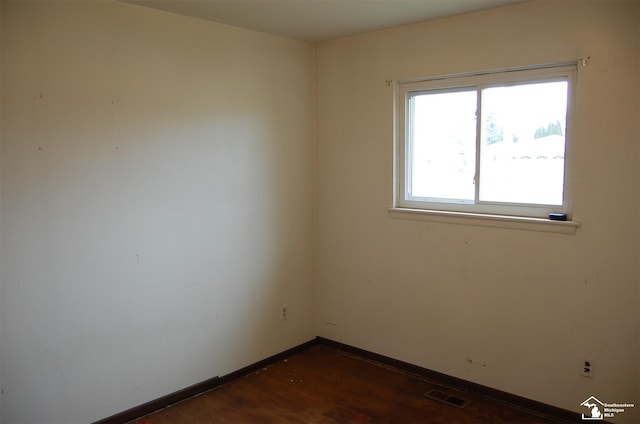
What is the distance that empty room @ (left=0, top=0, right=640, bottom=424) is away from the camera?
2.70 meters

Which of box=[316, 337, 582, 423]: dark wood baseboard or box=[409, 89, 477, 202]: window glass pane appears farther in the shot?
box=[409, 89, 477, 202]: window glass pane

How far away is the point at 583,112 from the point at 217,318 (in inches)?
103

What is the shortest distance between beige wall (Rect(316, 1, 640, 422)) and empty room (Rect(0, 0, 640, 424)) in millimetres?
14

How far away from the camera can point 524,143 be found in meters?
3.15

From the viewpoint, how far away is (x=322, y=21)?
3.37 metres

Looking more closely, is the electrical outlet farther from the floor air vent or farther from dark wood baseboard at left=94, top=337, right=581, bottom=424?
the floor air vent

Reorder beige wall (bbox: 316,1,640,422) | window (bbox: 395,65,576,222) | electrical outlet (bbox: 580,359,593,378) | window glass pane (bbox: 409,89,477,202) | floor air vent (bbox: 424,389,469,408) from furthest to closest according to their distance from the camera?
window glass pane (bbox: 409,89,477,202) → floor air vent (bbox: 424,389,469,408) → window (bbox: 395,65,576,222) → electrical outlet (bbox: 580,359,593,378) → beige wall (bbox: 316,1,640,422)

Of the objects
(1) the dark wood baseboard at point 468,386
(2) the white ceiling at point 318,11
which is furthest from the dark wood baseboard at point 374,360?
(2) the white ceiling at point 318,11

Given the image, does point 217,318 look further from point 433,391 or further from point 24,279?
point 433,391

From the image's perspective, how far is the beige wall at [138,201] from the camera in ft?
8.57

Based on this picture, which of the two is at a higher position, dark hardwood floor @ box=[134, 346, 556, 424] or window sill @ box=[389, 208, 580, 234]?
window sill @ box=[389, 208, 580, 234]

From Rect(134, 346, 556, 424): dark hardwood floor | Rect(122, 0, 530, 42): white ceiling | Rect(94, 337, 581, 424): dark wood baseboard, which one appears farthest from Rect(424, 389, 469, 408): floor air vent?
Rect(122, 0, 530, 42): white ceiling

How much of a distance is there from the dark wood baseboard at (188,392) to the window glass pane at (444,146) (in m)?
1.65

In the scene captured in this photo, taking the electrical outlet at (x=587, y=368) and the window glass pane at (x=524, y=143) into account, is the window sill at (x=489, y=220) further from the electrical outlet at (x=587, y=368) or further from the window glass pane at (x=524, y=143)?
the electrical outlet at (x=587, y=368)
